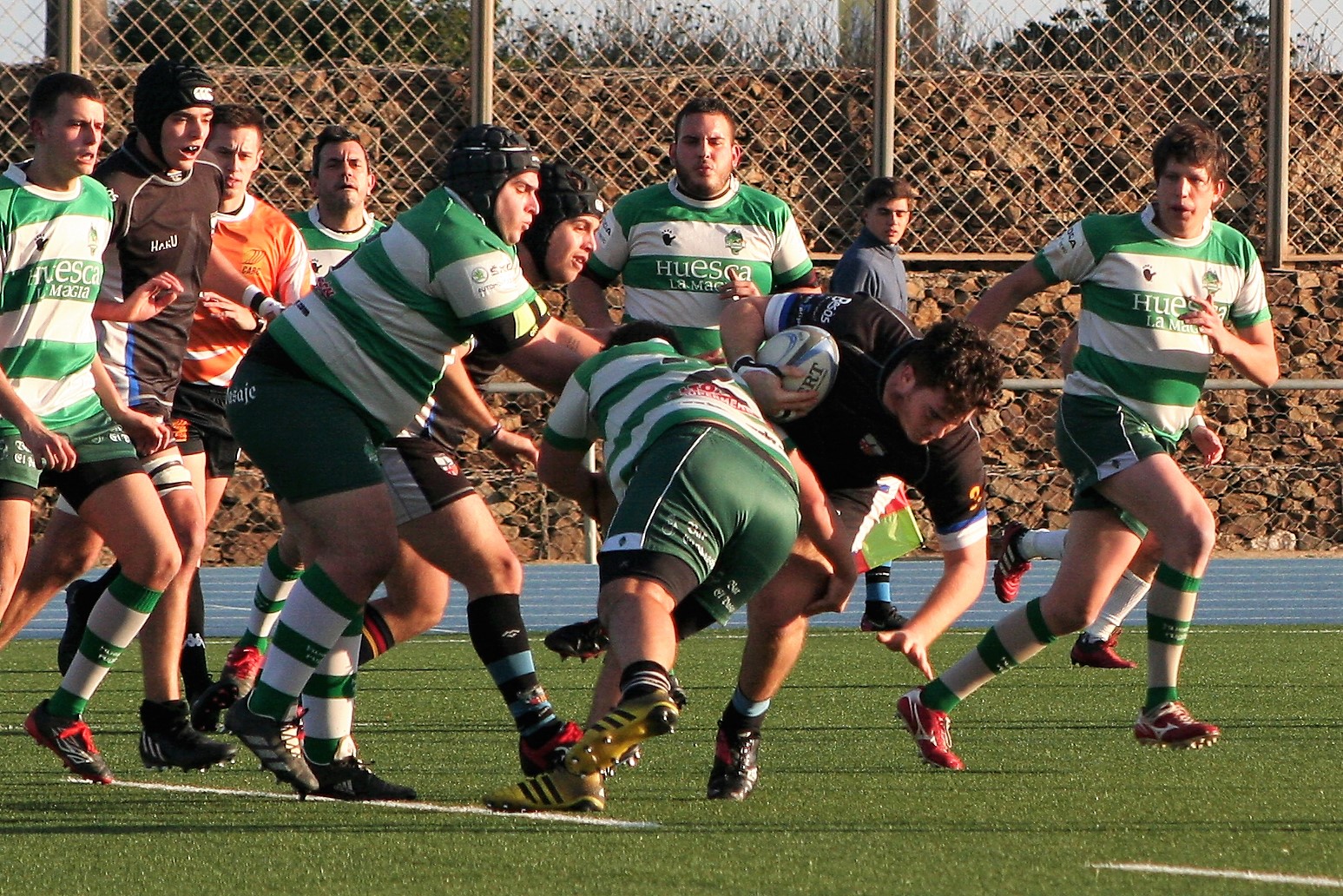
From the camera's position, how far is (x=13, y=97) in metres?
13.7

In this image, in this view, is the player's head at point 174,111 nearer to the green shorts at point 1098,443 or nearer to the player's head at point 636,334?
the player's head at point 636,334

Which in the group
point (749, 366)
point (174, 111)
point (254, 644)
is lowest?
point (254, 644)

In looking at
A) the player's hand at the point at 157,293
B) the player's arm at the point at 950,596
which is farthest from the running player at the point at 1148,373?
the player's hand at the point at 157,293

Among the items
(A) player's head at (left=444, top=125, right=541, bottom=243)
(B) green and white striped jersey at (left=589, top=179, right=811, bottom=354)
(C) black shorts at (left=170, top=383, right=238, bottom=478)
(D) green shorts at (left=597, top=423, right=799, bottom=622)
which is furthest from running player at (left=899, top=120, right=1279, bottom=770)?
(C) black shorts at (left=170, top=383, right=238, bottom=478)

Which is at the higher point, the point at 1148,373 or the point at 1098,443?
the point at 1148,373

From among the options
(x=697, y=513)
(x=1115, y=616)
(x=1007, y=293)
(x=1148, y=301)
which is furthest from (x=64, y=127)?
(x=1115, y=616)

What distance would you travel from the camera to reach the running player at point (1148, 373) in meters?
6.05

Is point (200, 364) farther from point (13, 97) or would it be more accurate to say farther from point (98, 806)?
point (13, 97)

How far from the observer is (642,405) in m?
4.64

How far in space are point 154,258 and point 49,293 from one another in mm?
874

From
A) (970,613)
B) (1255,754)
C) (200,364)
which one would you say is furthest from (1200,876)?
(970,613)

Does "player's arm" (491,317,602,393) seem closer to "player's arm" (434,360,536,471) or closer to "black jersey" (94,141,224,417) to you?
"player's arm" (434,360,536,471)

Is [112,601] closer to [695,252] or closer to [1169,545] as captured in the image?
[695,252]

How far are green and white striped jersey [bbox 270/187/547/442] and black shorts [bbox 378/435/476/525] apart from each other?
0.27m
